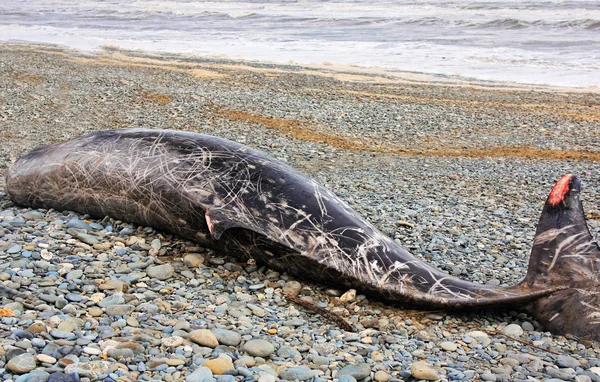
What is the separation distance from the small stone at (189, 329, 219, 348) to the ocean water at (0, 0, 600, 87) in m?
19.2

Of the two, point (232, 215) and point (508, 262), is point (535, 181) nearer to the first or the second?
point (508, 262)

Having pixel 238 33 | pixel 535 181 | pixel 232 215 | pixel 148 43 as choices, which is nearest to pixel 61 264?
pixel 232 215

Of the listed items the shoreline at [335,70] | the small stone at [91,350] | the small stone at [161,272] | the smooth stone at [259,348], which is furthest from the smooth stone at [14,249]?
the shoreline at [335,70]

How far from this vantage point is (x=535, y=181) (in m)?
9.45

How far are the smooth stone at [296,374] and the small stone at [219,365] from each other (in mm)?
308

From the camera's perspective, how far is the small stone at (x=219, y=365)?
12.0 ft

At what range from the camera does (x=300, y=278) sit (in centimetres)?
527

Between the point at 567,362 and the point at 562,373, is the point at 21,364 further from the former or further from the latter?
the point at 567,362

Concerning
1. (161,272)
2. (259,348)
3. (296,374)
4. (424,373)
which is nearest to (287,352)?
(259,348)

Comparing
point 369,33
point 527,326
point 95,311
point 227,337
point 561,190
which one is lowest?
point 527,326

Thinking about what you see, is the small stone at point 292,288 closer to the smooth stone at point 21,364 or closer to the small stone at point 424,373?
the small stone at point 424,373

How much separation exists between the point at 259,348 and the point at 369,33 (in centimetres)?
3452

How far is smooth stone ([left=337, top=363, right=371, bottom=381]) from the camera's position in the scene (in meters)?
3.81

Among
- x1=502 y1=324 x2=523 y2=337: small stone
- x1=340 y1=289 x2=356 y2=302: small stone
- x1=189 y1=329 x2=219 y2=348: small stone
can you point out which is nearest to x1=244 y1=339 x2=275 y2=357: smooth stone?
x1=189 y1=329 x2=219 y2=348: small stone
